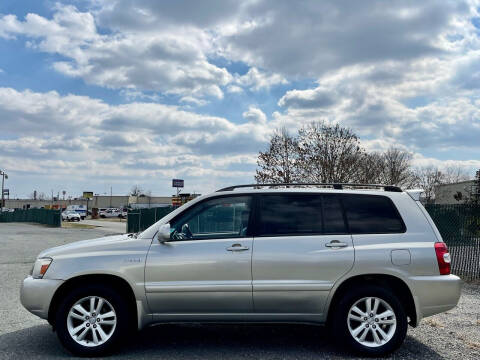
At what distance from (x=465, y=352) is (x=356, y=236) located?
1.80m

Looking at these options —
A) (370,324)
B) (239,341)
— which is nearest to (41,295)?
(239,341)

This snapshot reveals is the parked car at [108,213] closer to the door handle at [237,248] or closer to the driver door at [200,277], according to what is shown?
the driver door at [200,277]

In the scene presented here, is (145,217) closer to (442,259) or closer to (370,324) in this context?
(370,324)

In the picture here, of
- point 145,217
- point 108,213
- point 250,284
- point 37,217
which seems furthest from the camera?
point 108,213

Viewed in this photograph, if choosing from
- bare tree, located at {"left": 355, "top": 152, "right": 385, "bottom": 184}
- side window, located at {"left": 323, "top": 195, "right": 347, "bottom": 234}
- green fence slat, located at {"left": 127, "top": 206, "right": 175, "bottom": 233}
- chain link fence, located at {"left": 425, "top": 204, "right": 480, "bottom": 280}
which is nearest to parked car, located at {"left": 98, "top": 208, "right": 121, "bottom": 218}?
bare tree, located at {"left": 355, "top": 152, "right": 385, "bottom": 184}

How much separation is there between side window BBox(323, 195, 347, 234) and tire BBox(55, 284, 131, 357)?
234 centimetres

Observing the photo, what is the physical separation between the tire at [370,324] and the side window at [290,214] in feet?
2.68

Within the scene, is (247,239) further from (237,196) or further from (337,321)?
(337,321)

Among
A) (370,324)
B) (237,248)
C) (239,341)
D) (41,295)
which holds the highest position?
(237,248)

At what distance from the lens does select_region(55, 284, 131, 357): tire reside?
4.97 meters

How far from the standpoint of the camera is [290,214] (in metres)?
5.28

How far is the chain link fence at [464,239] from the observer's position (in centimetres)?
988

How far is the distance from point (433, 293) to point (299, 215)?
64.0 inches

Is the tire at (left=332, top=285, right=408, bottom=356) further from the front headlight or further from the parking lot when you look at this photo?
the front headlight
